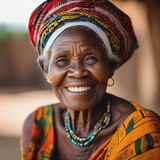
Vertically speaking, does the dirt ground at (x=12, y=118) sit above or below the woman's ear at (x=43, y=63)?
below

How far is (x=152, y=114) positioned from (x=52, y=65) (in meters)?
0.89

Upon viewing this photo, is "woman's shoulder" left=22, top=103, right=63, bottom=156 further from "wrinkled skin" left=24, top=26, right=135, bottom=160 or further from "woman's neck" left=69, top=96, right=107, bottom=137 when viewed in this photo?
"wrinkled skin" left=24, top=26, right=135, bottom=160

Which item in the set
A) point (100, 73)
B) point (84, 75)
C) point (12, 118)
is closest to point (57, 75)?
point (84, 75)

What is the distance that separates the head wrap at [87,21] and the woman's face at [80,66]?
7cm

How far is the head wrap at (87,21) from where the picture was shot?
1.98 meters

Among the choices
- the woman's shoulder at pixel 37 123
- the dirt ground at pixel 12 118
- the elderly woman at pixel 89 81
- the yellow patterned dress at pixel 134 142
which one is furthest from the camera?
the dirt ground at pixel 12 118

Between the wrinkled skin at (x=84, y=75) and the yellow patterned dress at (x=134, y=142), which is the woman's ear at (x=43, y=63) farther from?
the yellow patterned dress at (x=134, y=142)

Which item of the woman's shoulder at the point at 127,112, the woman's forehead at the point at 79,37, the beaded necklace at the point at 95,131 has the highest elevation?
the woman's forehead at the point at 79,37

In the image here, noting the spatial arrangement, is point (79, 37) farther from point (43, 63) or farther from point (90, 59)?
point (43, 63)

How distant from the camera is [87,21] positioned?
Result: 6.50 feet

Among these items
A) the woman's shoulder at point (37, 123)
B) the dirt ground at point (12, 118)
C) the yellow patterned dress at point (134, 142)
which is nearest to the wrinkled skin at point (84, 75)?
the yellow patterned dress at point (134, 142)

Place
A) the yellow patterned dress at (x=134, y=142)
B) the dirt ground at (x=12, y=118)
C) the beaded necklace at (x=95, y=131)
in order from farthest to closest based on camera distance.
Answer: the dirt ground at (x=12, y=118)
the beaded necklace at (x=95, y=131)
the yellow patterned dress at (x=134, y=142)

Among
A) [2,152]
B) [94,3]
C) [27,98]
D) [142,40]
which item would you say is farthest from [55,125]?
[27,98]

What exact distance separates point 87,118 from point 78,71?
0.52m
